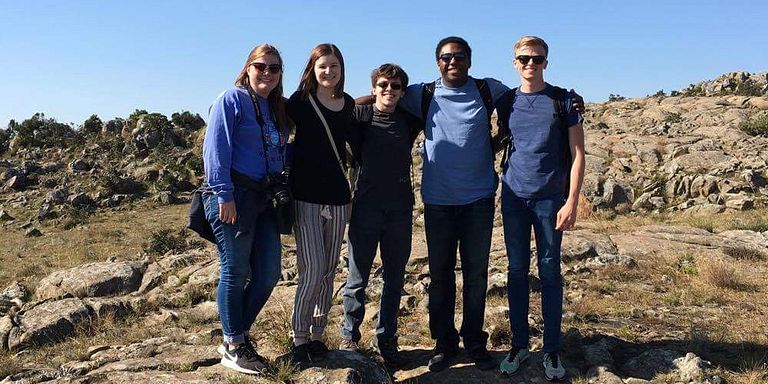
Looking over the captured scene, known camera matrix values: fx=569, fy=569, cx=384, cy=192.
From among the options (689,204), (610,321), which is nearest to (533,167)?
(610,321)

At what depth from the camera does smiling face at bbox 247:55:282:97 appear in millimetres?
3734

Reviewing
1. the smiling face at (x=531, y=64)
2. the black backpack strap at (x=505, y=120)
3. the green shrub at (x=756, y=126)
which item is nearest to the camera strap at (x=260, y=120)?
the black backpack strap at (x=505, y=120)

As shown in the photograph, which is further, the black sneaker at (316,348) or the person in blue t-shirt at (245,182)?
the black sneaker at (316,348)

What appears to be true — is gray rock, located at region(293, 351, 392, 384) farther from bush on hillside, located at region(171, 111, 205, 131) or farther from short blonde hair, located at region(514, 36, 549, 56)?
bush on hillside, located at region(171, 111, 205, 131)

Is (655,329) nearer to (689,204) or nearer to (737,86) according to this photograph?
(689,204)

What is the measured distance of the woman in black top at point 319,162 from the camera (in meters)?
3.86

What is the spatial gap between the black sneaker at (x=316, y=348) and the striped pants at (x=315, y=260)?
0.14ft

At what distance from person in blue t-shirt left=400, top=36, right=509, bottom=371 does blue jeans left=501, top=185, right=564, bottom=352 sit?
168 millimetres

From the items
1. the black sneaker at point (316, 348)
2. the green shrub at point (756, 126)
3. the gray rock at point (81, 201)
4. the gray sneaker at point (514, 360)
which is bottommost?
the gray sneaker at point (514, 360)

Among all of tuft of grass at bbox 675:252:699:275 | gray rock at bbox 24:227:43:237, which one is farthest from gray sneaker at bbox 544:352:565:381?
gray rock at bbox 24:227:43:237

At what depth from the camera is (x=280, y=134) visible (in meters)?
3.84

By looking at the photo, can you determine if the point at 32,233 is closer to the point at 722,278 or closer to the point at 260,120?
the point at 260,120

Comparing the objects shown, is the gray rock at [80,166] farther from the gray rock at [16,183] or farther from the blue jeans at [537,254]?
the blue jeans at [537,254]

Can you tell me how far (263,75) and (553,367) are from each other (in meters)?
2.97
